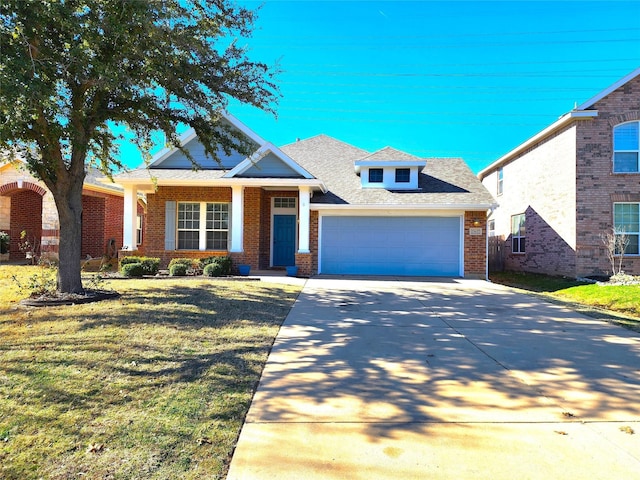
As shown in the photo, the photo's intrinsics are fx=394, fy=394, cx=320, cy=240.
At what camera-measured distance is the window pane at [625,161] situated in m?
14.5

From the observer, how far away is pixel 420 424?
10.7 ft

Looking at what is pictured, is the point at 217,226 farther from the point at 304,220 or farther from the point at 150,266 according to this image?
the point at 304,220

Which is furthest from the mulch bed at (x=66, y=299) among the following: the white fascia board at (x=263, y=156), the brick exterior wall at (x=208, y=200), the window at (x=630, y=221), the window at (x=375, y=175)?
the window at (x=630, y=221)

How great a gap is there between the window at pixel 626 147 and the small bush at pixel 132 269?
16809 millimetres

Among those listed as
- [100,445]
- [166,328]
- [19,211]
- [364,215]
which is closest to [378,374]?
[100,445]

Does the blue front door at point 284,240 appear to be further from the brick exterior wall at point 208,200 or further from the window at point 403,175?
the window at point 403,175

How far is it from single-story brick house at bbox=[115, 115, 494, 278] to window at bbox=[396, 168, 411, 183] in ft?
1.16

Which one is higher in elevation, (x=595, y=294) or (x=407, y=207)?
(x=407, y=207)

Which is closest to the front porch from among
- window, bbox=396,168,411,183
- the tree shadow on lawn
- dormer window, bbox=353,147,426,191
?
dormer window, bbox=353,147,426,191

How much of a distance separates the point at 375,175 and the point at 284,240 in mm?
4624

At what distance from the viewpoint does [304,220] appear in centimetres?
1427

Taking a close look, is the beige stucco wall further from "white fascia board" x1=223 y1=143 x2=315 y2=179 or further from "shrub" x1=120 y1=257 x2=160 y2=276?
"shrub" x1=120 y1=257 x2=160 y2=276

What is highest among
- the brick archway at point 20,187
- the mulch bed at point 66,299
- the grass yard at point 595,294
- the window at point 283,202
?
the brick archway at point 20,187

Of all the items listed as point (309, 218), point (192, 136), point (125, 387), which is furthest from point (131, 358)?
point (192, 136)
